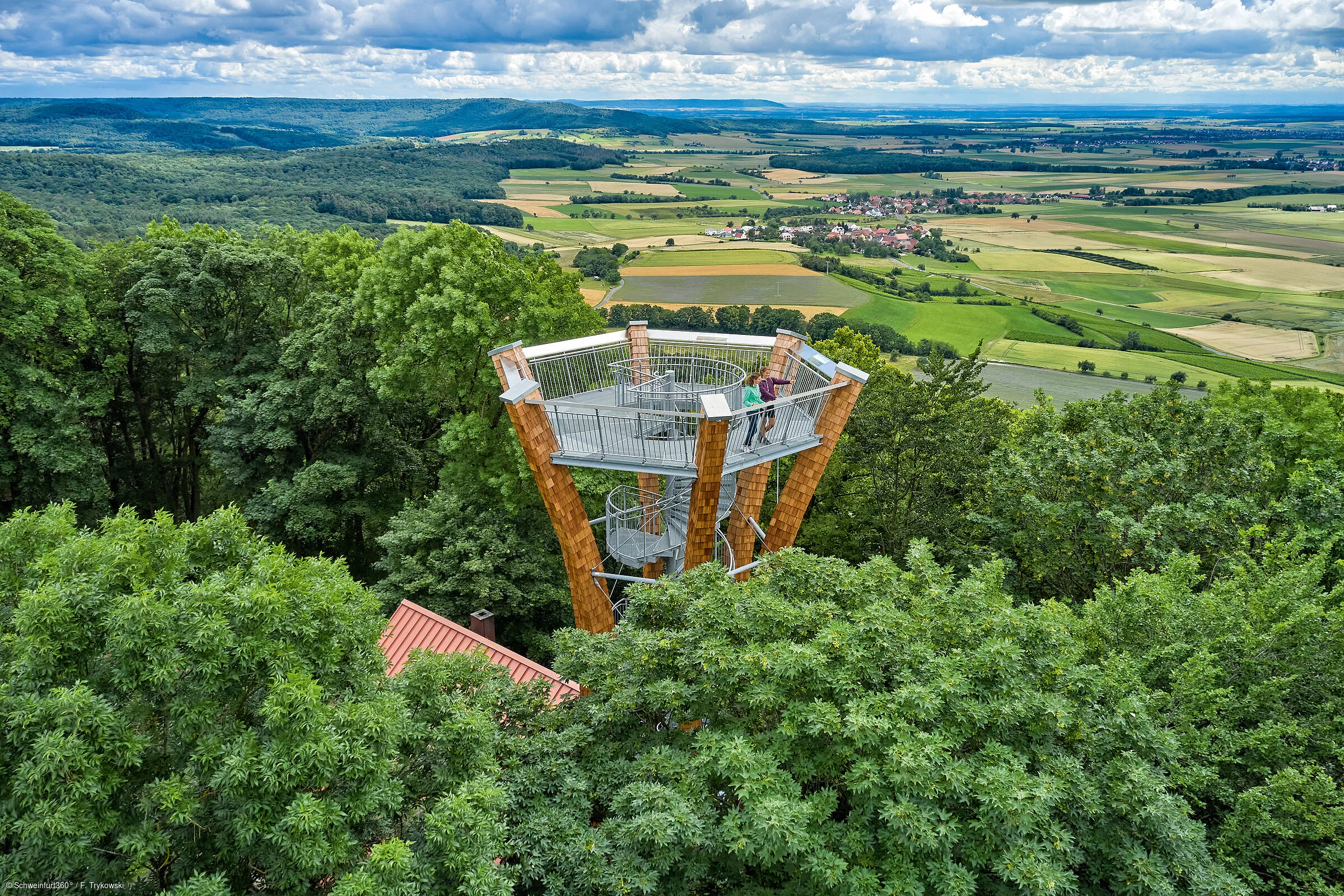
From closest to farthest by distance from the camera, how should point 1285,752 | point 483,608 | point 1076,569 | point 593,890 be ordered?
1. point 593,890
2. point 1285,752
3. point 1076,569
4. point 483,608

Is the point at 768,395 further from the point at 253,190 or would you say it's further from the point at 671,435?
the point at 253,190

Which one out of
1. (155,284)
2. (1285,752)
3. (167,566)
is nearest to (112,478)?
(155,284)

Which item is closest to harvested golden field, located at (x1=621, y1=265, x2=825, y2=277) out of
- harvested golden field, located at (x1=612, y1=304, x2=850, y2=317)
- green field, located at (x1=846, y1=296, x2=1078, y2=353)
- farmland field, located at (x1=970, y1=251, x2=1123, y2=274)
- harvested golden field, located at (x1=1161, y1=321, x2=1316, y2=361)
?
green field, located at (x1=846, y1=296, x2=1078, y2=353)

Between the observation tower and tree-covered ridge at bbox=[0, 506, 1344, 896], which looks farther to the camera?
the observation tower

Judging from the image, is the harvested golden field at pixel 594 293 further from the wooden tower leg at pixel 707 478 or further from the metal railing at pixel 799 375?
the wooden tower leg at pixel 707 478

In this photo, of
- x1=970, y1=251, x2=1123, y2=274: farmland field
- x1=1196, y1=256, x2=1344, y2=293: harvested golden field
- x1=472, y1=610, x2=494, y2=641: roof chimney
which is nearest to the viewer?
x1=472, y1=610, x2=494, y2=641: roof chimney

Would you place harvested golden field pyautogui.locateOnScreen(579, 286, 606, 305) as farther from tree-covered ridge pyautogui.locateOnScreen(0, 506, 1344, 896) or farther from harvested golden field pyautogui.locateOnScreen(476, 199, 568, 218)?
harvested golden field pyautogui.locateOnScreen(476, 199, 568, 218)

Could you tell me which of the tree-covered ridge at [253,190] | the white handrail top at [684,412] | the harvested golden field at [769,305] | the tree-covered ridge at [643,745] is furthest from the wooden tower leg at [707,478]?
the tree-covered ridge at [253,190]

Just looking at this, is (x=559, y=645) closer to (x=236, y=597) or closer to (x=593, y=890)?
(x=593, y=890)
